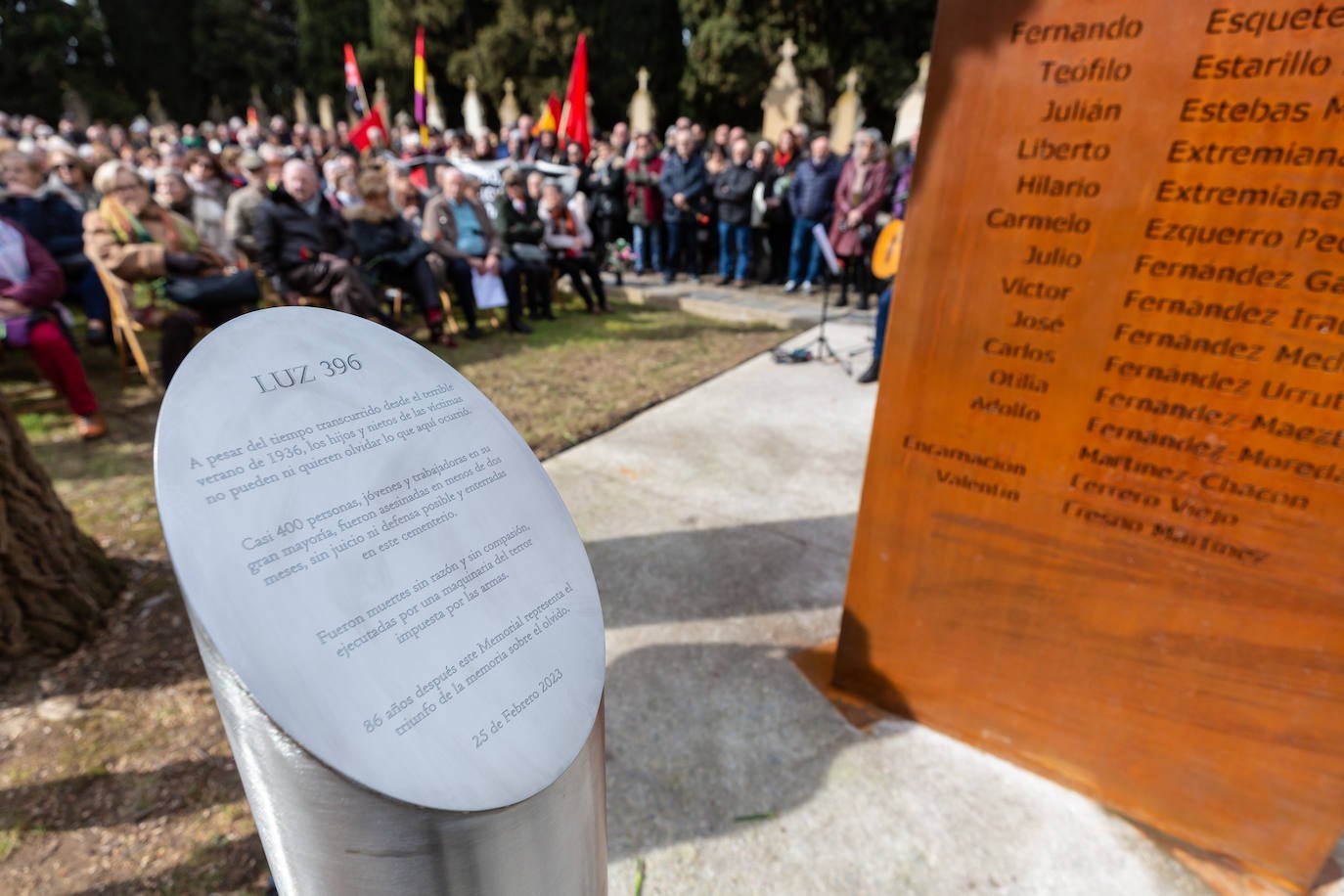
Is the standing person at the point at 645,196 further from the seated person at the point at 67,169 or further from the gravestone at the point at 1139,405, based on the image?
the gravestone at the point at 1139,405

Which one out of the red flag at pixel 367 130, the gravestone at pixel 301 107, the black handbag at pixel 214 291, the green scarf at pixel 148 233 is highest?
the gravestone at pixel 301 107

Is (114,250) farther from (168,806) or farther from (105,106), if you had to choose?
(105,106)

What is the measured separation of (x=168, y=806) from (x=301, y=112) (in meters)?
44.9

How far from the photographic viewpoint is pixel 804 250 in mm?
9305

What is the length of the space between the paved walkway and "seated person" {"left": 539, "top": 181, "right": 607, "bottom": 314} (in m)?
4.96

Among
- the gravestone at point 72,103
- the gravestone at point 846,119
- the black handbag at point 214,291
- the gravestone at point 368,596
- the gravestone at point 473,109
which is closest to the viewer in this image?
the gravestone at point 368,596

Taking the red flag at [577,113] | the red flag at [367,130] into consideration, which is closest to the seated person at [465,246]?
the red flag at [577,113]

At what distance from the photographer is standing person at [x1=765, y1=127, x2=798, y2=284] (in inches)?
359

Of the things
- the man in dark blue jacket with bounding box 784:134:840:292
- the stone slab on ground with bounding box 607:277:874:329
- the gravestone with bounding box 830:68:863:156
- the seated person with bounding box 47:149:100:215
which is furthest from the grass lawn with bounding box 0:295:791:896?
the gravestone with bounding box 830:68:863:156

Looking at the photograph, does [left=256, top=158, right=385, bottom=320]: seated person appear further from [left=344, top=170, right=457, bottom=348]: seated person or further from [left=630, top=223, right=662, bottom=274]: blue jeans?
[left=630, top=223, right=662, bottom=274]: blue jeans

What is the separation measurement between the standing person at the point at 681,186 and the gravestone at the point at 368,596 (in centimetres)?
896

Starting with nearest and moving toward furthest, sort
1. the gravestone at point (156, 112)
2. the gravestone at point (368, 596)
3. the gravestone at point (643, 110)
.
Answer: the gravestone at point (368, 596), the gravestone at point (643, 110), the gravestone at point (156, 112)

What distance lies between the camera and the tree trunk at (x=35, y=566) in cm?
221

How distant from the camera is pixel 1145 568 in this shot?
1.62 meters
